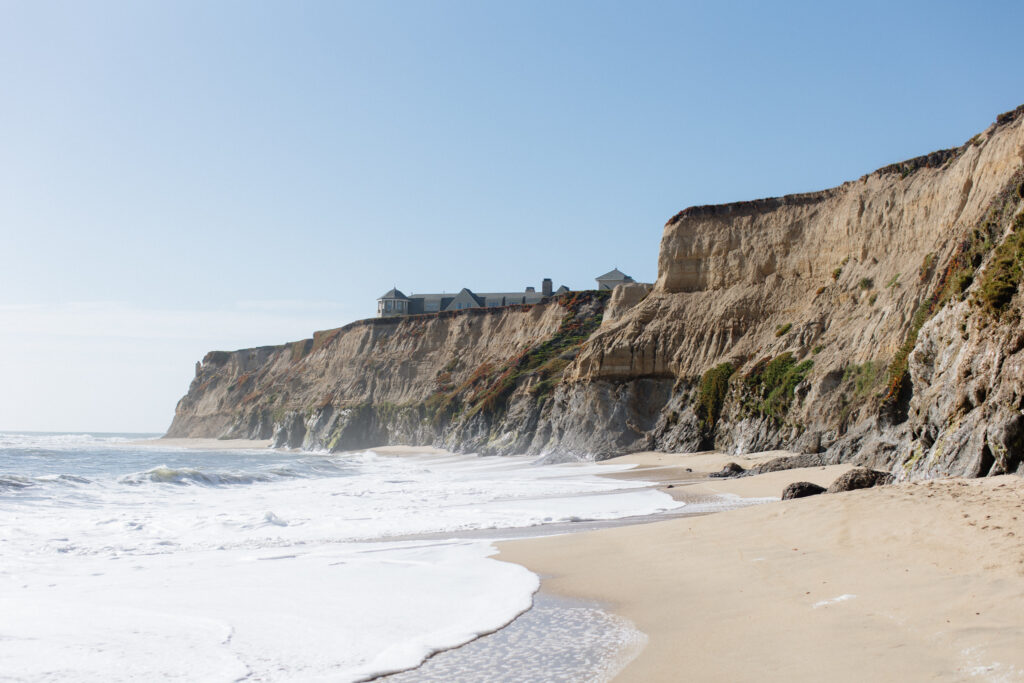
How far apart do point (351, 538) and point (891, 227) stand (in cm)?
2714

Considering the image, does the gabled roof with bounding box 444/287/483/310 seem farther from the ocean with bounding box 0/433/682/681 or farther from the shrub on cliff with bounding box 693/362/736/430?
the ocean with bounding box 0/433/682/681

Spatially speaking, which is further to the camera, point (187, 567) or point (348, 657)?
point (187, 567)

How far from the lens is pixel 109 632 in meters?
7.60

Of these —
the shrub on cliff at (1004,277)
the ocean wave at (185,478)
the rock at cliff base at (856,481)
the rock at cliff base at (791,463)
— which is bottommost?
the ocean wave at (185,478)

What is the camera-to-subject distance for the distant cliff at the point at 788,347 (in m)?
14.6

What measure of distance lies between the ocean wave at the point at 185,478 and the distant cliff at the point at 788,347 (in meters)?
16.6

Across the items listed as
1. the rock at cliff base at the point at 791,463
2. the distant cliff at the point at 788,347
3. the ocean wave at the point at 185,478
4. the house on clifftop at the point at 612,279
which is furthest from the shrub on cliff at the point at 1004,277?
the house on clifftop at the point at 612,279

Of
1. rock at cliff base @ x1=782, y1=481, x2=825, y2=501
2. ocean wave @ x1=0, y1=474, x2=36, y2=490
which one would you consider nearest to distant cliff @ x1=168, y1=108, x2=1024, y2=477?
rock at cliff base @ x1=782, y1=481, x2=825, y2=501

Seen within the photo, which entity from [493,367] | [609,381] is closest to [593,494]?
[609,381]

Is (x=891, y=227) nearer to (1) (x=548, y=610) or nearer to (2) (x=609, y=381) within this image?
(2) (x=609, y=381)

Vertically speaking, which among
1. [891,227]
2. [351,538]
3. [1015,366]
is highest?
[891,227]

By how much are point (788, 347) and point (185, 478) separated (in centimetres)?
2364

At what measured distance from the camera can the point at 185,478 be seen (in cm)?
2491

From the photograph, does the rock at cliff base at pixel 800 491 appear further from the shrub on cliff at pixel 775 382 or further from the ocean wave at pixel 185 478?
the ocean wave at pixel 185 478
